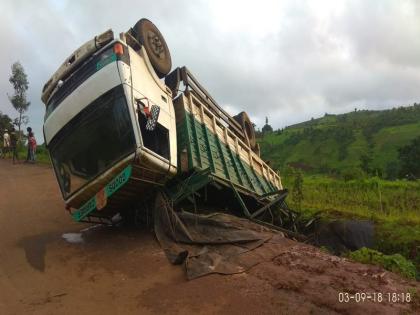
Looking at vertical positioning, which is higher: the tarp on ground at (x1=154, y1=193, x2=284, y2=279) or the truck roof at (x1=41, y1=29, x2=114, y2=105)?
the truck roof at (x1=41, y1=29, x2=114, y2=105)

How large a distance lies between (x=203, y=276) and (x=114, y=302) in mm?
1036

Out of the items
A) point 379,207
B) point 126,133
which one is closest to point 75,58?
point 126,133

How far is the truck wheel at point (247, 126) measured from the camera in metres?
10.9

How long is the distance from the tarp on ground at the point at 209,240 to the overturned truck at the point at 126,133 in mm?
405

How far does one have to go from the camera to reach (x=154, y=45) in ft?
25.5

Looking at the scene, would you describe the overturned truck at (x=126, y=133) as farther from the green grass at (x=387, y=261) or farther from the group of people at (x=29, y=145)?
the group of people at (x=29, y=145)

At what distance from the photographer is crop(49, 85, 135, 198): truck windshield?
6.02 m

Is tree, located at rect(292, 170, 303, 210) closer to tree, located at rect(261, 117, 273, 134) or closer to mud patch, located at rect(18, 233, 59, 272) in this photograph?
mud patch, located at rect(18, 233, 59, 272)

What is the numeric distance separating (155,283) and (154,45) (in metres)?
4.33

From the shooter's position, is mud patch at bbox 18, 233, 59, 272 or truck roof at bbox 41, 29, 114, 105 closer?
mud patch at bbox 18, 233, 59, 272

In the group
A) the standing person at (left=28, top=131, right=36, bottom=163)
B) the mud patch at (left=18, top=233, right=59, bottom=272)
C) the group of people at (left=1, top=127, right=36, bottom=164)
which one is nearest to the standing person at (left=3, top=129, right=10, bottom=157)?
the group of people at (left=1, top=127, right=36, bottom=164)

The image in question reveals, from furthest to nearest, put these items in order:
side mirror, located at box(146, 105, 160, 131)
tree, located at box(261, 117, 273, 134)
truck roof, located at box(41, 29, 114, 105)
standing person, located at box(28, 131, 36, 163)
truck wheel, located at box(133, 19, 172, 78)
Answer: tree, located at box(261, 117, 273, 134) < standing person, located at box(28, 131, 36, 163) < truck wheel, located at box(133, 19, 172, 78) < truck roof, located at box(41, 29, 114, 105) < side mirror, located at box(146, 105, 160, 131)

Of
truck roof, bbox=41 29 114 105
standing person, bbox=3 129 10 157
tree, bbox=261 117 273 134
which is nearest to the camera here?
truck roof, bbox=41 29 114 105

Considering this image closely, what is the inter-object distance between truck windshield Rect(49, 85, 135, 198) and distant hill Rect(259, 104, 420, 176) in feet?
97.1
